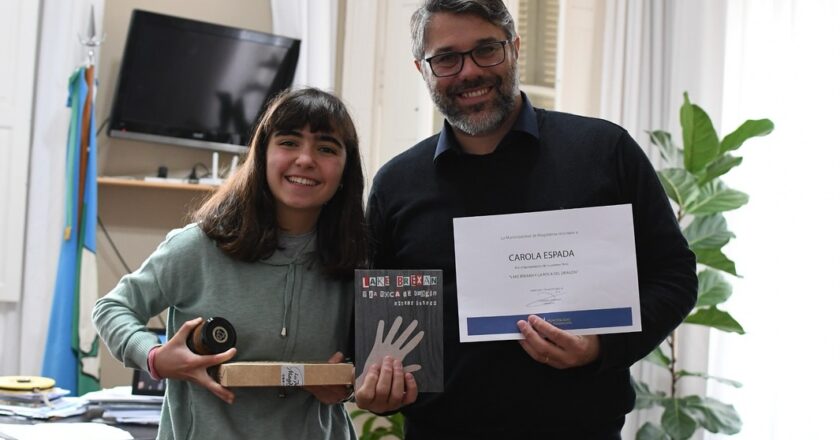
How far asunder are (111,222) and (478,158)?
318 centimetres

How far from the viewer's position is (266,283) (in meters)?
1.73

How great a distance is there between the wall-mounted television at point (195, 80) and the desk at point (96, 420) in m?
1.99

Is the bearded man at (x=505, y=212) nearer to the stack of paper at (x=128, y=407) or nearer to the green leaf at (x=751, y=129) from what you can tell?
the stack of paper at (x=128, y=407)

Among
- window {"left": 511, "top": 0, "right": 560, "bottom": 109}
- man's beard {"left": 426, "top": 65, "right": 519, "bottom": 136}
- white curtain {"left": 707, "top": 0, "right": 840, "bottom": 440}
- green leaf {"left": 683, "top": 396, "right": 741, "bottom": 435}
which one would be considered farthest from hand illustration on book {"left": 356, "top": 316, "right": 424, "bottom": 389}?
window {"left": 511, "top": 0, "right": 560, "bottom": 109}

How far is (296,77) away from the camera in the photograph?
4531 millimetres

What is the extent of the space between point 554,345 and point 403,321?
274 millimetres

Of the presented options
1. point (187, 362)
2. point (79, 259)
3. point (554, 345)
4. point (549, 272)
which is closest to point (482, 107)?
point (549, 272)

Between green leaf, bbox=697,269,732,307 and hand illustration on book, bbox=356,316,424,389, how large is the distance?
2.41 metres

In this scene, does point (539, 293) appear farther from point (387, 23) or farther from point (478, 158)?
point (387, 23)

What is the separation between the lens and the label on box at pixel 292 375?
1.57m

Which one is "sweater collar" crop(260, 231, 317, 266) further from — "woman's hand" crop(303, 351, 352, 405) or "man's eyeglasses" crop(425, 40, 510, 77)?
"man's eyeglasses" crop(425, 40, 510, 77)

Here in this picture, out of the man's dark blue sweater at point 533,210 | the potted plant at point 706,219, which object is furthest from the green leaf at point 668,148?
the man's dark blue sweater at point 533,210

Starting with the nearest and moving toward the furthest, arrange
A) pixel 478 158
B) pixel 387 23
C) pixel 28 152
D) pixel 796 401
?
pixel 478 158, pixel 796 401, pixel 28 152, pixel 387 23

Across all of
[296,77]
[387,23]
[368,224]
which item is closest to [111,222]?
[296,77]
